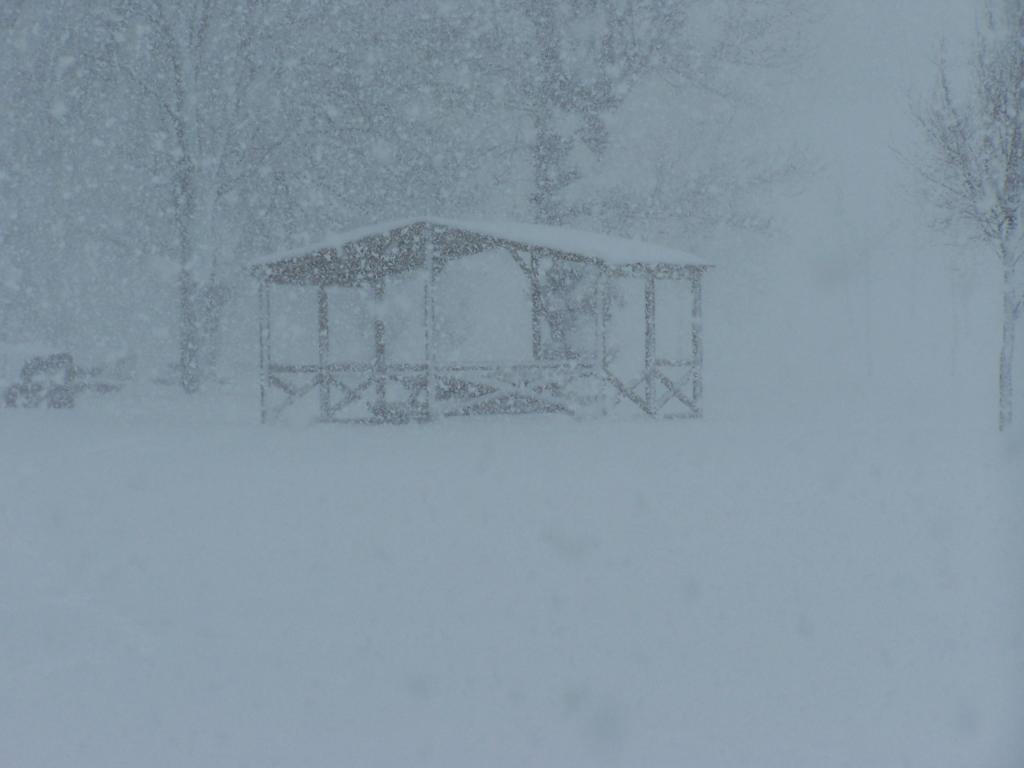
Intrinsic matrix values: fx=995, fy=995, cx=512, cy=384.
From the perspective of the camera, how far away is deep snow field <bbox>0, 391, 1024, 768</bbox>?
3438 mm

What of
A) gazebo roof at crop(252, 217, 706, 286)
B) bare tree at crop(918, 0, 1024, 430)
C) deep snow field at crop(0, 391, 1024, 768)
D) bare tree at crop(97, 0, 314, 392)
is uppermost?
bare tree at crop(97, 0, 314, 392)

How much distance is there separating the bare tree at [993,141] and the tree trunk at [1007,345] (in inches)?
0.5

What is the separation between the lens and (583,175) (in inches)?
815

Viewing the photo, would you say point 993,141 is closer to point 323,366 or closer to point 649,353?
point 649,353

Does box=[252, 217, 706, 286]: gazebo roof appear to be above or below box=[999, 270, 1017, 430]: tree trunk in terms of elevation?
above

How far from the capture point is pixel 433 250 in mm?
16203

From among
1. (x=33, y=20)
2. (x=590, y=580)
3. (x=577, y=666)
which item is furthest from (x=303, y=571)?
(x=33, y=20)

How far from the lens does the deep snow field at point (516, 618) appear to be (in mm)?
3438

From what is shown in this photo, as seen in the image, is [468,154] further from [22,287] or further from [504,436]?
[22,287]

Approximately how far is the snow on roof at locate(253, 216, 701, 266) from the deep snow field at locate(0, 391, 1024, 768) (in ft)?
17.6

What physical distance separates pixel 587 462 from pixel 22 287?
21564 mm

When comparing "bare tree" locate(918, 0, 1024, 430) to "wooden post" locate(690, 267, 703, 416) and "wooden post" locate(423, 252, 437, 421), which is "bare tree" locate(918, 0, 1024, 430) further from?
"wooden post" locate(423, 252, 437, 421)

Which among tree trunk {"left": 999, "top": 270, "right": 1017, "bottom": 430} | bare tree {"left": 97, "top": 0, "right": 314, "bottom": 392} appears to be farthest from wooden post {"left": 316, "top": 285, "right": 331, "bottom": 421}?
tree trunk {"left": 999, "top": 270, "right": 1017, "bottom": 430}

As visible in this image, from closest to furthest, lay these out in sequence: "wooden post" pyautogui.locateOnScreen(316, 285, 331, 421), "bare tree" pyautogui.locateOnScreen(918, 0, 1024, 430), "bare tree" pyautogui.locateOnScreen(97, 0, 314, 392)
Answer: "bare tree" pyautogui.locateOnScreen(918, 0, 1024, 430) < "wooden post" pyautogui.locateOnScreen(316, 285, 331, 421) < "bare tree" pyautogui.locateOnScreen(97, 0, 314, 392)
